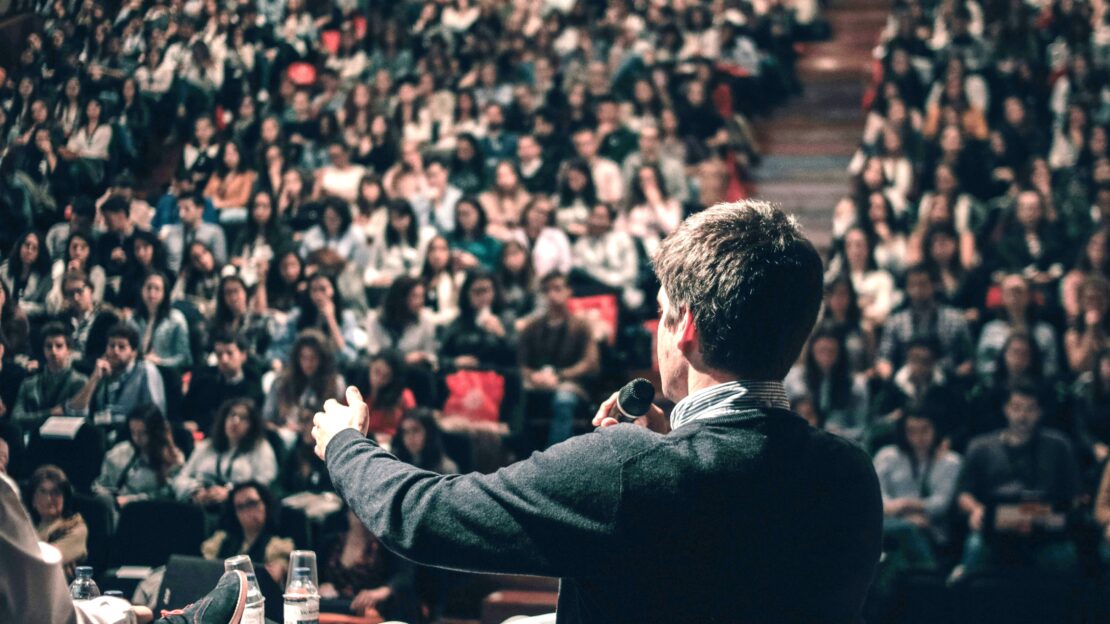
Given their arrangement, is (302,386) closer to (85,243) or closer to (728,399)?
(85,243)

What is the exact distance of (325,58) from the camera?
570 cm

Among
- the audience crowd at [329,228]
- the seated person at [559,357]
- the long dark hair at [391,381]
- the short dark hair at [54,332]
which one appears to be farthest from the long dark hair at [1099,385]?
the short dark hair at [54,332]

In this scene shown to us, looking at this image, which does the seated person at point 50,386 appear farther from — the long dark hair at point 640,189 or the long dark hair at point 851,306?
the long dark hair at point 640,189

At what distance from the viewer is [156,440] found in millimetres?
4172

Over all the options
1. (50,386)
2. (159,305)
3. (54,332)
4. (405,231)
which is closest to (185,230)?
(159,305)

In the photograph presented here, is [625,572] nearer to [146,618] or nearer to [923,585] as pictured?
[146,618]

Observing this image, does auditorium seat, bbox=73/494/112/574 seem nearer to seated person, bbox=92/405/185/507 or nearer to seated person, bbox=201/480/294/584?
seated person, bbox=92/405/185/507

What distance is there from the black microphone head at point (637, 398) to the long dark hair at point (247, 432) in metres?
3.32

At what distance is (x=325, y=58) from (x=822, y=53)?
12.6ft

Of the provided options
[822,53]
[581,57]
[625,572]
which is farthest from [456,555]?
[822,53]

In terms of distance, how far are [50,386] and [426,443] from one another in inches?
55.7

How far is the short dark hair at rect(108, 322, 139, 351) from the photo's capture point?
153 inches

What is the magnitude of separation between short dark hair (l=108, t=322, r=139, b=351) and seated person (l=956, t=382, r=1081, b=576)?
2.83 metres

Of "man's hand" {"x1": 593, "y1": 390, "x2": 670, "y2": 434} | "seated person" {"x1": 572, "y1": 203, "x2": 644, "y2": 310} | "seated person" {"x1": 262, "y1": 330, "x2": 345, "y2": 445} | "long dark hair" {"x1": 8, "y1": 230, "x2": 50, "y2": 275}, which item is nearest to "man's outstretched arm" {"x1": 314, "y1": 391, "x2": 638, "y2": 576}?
"man's hand" {"x1": 593, "y1": 390, "x2": 670, "y2": 434}
